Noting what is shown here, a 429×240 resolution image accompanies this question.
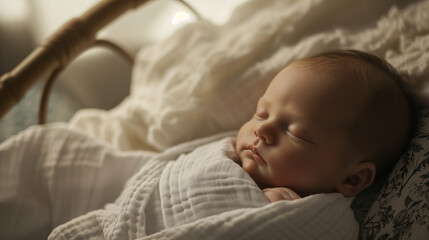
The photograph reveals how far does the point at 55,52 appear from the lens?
1.28 m

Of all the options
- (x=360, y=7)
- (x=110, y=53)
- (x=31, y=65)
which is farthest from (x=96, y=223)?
(x=110, y=53)

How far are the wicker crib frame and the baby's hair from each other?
692mm

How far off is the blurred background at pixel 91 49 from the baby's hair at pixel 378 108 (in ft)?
3.25

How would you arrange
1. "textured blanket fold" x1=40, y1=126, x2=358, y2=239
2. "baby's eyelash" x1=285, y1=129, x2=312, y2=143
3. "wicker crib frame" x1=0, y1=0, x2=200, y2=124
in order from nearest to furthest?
"textured blanket fold" x1=40, y1=126, x2=358, y2=239 < "baby's eyelash" x1=285, y1=129, x2=312, y2=143 < "wicker crib frame" x1=0, y1=0, x2=200, y2=124

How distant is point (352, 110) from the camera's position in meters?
0.92

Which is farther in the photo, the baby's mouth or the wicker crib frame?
the wicker crib frame

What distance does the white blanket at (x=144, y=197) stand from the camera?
0.83 metres

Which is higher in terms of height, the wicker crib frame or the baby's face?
the wicker crib frame

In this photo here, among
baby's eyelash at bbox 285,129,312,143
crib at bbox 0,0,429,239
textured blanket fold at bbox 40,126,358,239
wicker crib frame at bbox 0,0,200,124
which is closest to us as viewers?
textured blanket fold at bbox 40,126,358,239

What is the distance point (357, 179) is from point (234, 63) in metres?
0.48

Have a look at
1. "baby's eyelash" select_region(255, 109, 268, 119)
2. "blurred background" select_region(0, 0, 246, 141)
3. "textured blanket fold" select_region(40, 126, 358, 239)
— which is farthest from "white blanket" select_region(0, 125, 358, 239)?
"blurred background" select_region(0, 0, 246, 141)

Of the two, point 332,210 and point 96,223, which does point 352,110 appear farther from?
point 96,223

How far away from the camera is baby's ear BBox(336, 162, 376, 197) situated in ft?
3.08

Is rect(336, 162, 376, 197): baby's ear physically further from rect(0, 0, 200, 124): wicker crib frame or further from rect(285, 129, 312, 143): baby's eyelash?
rect(0, 0, 200, 124): wicker crib frame
